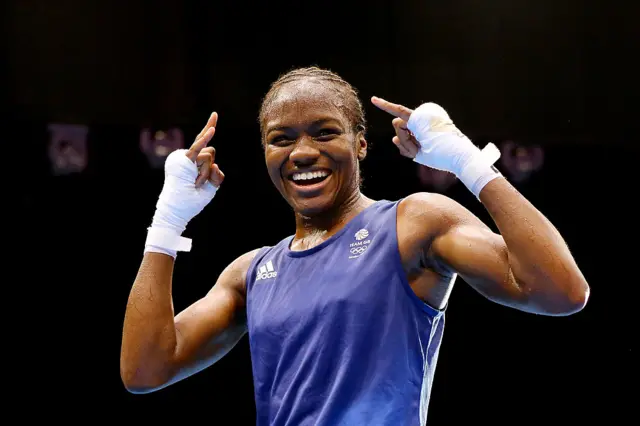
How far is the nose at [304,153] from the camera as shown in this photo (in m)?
1.94

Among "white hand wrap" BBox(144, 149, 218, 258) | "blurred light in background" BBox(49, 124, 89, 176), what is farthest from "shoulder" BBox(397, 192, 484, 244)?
"blurred light in background" BBox(49, 124, 89, 176)

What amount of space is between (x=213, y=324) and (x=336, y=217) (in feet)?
1.43

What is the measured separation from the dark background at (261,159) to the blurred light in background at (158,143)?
0.20 feet

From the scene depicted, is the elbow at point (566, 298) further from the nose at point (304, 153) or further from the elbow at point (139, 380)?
the elbow at point (139, 380)

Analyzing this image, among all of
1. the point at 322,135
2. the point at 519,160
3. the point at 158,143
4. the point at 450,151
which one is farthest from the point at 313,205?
the point at 519,160

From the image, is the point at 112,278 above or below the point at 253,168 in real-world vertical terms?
below

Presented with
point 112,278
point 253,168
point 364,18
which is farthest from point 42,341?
point 364,18

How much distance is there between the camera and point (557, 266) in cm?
153

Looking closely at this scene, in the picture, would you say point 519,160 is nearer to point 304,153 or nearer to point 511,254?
point 304,153

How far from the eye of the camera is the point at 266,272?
2.07m

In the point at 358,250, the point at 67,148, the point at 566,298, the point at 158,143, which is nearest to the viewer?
the point at 566,298

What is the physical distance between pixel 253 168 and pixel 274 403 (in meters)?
3.01

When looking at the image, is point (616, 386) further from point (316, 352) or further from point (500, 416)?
point (316, 352)

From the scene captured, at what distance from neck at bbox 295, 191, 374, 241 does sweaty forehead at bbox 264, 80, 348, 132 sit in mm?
196
